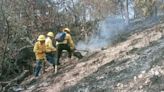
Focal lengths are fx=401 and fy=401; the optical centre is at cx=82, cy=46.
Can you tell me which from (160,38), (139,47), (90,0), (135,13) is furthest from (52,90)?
(135,13)

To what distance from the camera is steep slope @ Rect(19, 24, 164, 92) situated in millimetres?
A: 9406

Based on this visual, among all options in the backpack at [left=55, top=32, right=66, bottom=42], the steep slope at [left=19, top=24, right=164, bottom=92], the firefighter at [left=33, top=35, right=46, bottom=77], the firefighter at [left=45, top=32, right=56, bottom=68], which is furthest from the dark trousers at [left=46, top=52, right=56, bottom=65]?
the backpack at [left=55, top=32, right=66, bottom=42]

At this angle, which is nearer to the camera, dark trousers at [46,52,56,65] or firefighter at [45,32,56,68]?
firefighter at [45,32,56,68]

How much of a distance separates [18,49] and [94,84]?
6.35 meters

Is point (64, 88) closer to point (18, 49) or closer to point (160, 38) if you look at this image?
point (160, 38)

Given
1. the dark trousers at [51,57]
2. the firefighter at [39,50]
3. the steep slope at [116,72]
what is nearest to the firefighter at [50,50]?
the dark trousers at [51,57]

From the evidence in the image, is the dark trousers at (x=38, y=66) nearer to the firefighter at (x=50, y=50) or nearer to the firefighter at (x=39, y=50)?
the firefighter at (x=39, y=50)

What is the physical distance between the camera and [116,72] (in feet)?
35.7

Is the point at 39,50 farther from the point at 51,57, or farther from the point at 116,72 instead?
the point at 116,72

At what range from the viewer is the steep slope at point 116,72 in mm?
9406

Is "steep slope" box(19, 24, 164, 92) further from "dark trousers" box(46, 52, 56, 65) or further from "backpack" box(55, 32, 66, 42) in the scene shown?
"backpack" box(55, 32, 66, 42)

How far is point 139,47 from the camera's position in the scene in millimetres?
12797

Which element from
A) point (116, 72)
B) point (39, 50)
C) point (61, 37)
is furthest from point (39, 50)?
point (116, 72)

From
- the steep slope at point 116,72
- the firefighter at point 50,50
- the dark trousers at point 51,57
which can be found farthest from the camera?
the dark trousers at point 51,57
